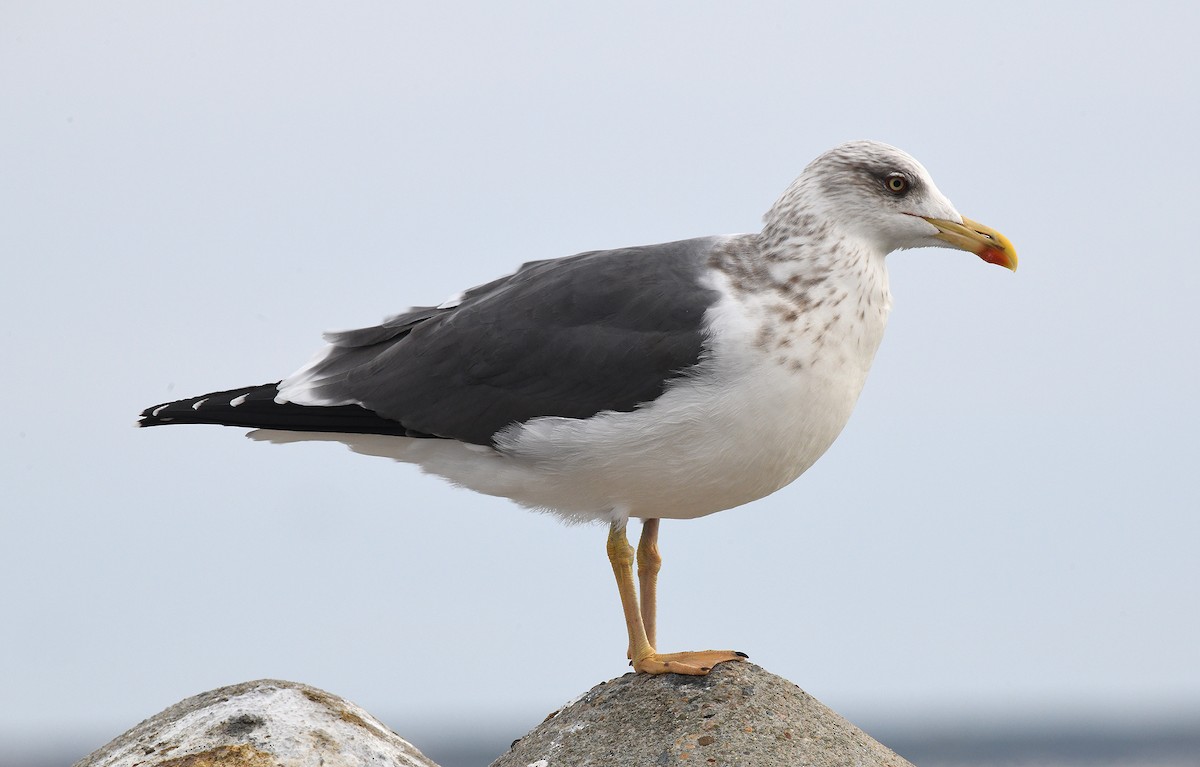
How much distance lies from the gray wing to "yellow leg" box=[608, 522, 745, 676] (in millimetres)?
913

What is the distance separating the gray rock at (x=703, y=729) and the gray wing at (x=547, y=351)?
1.72 metres

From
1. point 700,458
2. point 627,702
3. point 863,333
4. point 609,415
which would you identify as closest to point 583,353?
point 609,415

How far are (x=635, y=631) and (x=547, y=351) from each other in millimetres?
1785

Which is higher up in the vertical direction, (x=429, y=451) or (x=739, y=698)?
(x=429, y=451)

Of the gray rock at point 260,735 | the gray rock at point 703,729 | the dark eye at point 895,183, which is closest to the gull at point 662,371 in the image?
the dark eye at point 895,183

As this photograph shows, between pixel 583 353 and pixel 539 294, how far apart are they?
1.88 ft

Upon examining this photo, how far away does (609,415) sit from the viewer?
7207 millimetres

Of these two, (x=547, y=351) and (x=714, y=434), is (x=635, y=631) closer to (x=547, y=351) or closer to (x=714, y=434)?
(x=714, y=434)

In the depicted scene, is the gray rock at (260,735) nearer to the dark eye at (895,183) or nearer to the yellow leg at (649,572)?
the yellow leg at (649,572)

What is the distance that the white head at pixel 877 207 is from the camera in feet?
24.2

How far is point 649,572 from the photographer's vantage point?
823 centimetres

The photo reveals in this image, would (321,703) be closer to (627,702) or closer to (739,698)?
(627,702)

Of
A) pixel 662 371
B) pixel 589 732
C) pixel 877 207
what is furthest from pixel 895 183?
pixel 589 732

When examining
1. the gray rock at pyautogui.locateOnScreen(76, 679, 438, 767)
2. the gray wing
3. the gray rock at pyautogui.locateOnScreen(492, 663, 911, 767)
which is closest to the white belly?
the gray wing
